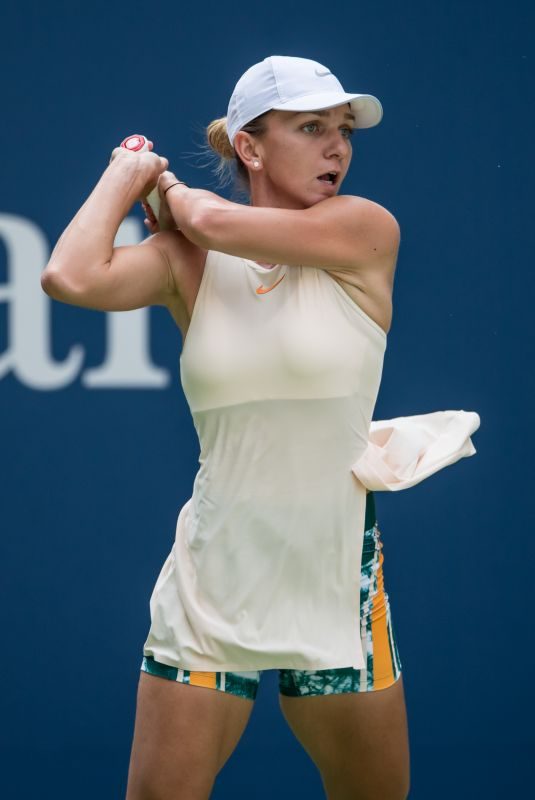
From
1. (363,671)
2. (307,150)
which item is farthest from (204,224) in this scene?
(363,671)

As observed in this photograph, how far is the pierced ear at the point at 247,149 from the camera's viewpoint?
244 centimetres

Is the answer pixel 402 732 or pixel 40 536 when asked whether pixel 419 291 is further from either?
pixel 402 732

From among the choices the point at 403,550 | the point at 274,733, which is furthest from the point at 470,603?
the point at 274,733

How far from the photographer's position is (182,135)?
140 inches

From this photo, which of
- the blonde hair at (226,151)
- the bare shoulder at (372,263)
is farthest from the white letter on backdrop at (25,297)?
the bare shoulder at (372,263)

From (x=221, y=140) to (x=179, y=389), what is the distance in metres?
1.11

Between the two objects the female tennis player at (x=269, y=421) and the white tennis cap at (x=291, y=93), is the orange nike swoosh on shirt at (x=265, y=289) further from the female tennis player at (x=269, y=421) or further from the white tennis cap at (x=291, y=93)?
the white tennis cap at (x=291, y=93)

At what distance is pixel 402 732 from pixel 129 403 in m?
1.42

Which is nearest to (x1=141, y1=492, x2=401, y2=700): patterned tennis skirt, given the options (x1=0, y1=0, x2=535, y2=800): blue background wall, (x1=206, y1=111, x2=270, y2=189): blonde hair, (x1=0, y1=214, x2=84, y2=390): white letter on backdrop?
(x1=206, y1=111, x2=270, y2=189): blonde hair

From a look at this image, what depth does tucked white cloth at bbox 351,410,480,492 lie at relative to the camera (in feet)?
7.94

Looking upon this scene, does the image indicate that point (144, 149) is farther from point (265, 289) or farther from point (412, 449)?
point (412, 449)

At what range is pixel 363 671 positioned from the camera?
2400 millimetres

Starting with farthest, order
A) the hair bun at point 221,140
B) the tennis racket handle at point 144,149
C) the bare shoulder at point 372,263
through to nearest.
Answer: the hair bun at point 221,140
the tennis racket handle at point 144,149
the bare shoulder at point 372,263

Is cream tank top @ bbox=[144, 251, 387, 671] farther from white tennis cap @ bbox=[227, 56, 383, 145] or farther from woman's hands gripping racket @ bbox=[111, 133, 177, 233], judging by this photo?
white tennis cap @ bbox=[227, 56, 383, 145]
